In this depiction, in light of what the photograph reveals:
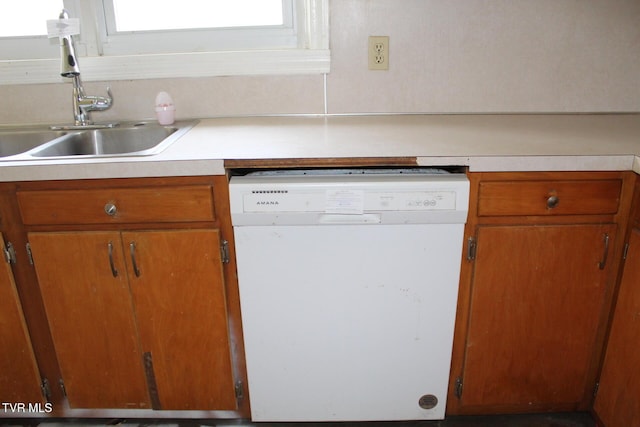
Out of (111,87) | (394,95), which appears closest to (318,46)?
(394,95)

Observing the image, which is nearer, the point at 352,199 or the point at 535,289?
the point at 352,199

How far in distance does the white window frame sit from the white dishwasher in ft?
2.10

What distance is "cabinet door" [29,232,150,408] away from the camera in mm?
1207

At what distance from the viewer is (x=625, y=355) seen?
1.21 meters

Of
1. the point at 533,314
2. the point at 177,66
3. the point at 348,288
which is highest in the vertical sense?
the point at 177,66

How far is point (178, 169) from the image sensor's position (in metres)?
1.12

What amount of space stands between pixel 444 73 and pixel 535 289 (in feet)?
2.82

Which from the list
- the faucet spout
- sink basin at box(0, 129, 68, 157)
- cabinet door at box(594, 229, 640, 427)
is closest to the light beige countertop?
cabinet door at box(594, 229, 640, 427)

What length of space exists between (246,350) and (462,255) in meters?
0.65

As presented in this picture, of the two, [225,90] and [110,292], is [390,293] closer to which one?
[110,292]

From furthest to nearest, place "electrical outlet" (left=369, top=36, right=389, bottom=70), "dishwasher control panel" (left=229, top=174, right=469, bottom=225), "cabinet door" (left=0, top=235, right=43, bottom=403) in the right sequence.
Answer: "electrical outlet" (left=369, top=36, right=389, bottom=70) → "cabinet door" (left=0, top=235, right=43, bottom=403) → "dishwasher control panel" (left=229, top=174, right=469, bottom=225)

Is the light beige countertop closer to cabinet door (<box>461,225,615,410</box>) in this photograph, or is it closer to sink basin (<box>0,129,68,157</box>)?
cabinet door (<box>461,225,615,410</box>)

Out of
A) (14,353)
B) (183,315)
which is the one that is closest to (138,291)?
(183,315)

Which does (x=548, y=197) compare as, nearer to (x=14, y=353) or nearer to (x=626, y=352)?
(x=626, y=352)
